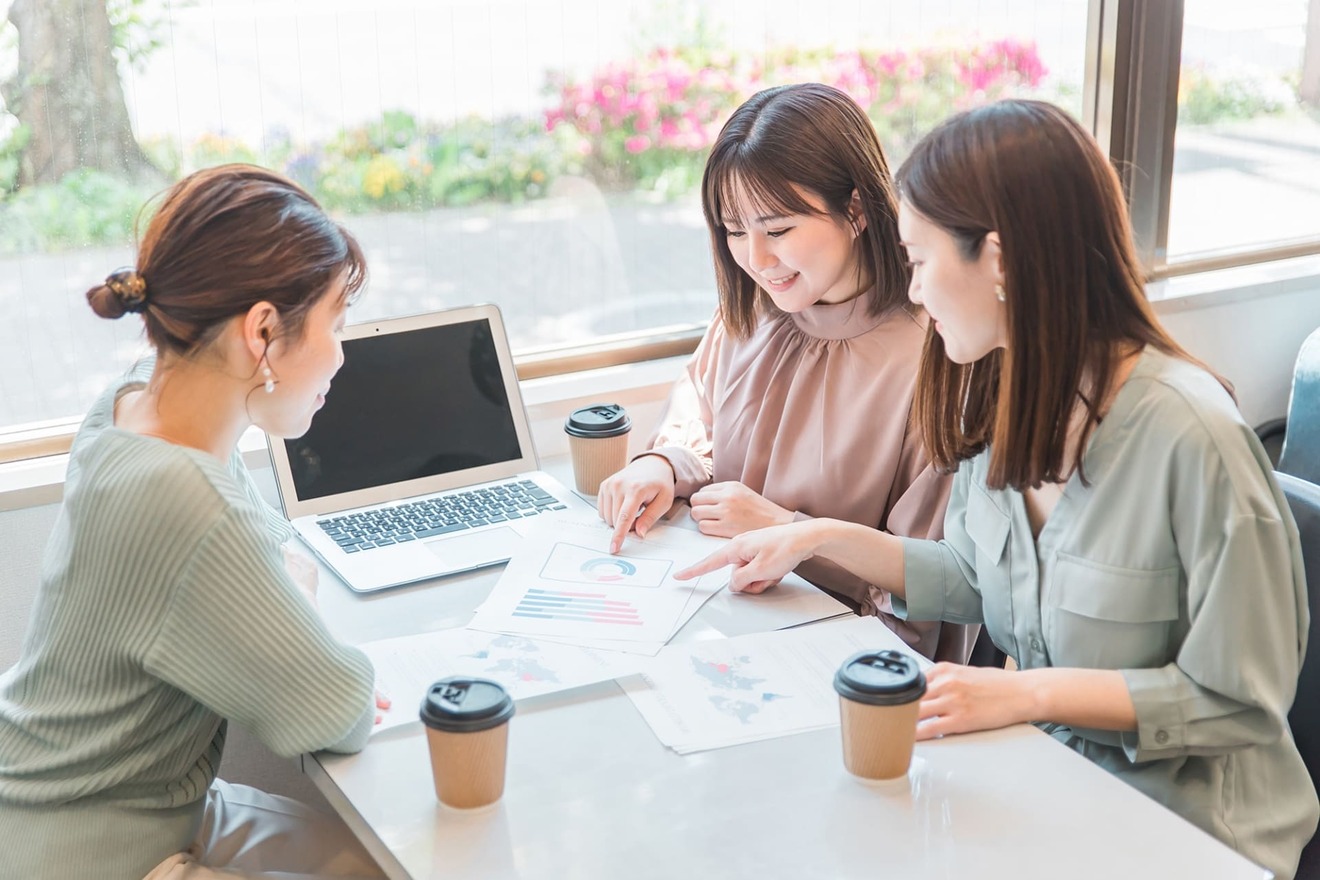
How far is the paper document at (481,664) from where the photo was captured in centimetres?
125

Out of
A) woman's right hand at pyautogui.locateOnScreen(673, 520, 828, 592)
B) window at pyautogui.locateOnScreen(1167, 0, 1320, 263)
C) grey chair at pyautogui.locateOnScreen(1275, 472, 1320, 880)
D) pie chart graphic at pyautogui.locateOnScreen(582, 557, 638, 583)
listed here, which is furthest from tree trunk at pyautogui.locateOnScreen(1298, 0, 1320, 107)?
pie chart graphic at pyautogui.locateOnScreen(582, 557, 638, 583)

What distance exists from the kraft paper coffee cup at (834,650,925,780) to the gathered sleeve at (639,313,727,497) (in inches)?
29.4

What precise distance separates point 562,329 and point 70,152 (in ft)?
2.74

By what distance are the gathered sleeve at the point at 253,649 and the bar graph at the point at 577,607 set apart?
1.04ft

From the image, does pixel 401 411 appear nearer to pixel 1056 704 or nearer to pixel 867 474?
pixel 867 474

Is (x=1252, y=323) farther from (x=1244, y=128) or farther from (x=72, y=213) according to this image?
(x=72, y=213)

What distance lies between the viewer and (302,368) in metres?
1.24

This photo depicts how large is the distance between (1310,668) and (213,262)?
3.80ft

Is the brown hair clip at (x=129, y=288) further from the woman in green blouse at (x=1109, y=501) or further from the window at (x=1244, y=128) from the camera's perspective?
the window at (x=1244, y=128)

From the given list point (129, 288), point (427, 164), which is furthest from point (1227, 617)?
point (427, 164)

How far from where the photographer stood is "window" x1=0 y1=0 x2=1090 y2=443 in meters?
1.89

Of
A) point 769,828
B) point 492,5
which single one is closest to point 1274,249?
point 492,5

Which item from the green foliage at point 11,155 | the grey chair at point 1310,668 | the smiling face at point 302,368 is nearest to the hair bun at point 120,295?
the smiling face at point 302,368

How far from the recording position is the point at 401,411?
1.83m
